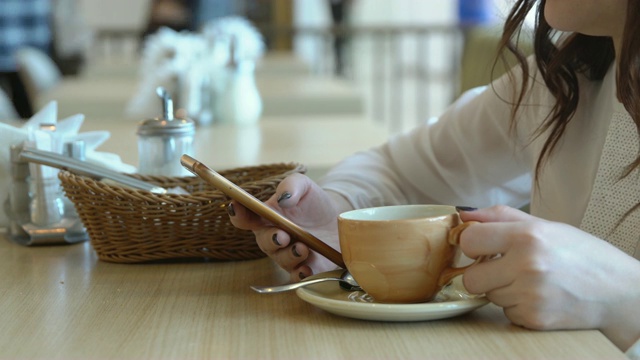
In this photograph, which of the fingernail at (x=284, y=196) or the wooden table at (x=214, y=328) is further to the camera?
the fingernail at (x=284, y=196)

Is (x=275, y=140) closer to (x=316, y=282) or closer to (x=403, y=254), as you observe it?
(x=316, y=282)

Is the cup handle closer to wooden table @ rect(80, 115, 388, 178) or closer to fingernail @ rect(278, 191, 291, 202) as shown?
fingernail @ rect(278, 191, 291, 202)

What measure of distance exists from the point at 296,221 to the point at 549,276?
1.27 ft

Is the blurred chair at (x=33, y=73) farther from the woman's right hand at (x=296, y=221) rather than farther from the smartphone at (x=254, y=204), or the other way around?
the smartphone at (x=254, y=204)

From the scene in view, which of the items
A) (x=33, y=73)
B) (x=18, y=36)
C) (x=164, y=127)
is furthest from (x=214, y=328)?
(x=18, y=36)

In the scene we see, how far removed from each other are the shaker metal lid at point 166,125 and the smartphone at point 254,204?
13.5 inches

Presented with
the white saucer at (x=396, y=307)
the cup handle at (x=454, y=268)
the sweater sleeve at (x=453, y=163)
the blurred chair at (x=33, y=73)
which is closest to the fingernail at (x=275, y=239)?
the white saucer at (x=396, y=307)

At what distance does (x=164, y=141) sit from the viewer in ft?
4.05

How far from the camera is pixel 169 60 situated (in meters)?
2.53

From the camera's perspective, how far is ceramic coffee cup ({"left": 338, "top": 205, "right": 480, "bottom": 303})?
2.46 ft

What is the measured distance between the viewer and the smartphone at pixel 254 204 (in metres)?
0.87

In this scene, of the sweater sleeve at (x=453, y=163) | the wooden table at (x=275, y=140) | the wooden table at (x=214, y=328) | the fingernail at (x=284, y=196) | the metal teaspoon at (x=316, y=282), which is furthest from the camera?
the wooden table at (x=275, y=140)

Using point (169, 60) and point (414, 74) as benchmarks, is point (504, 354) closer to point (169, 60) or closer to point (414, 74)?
point (169, 60)

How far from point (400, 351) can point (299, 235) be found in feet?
0.82
